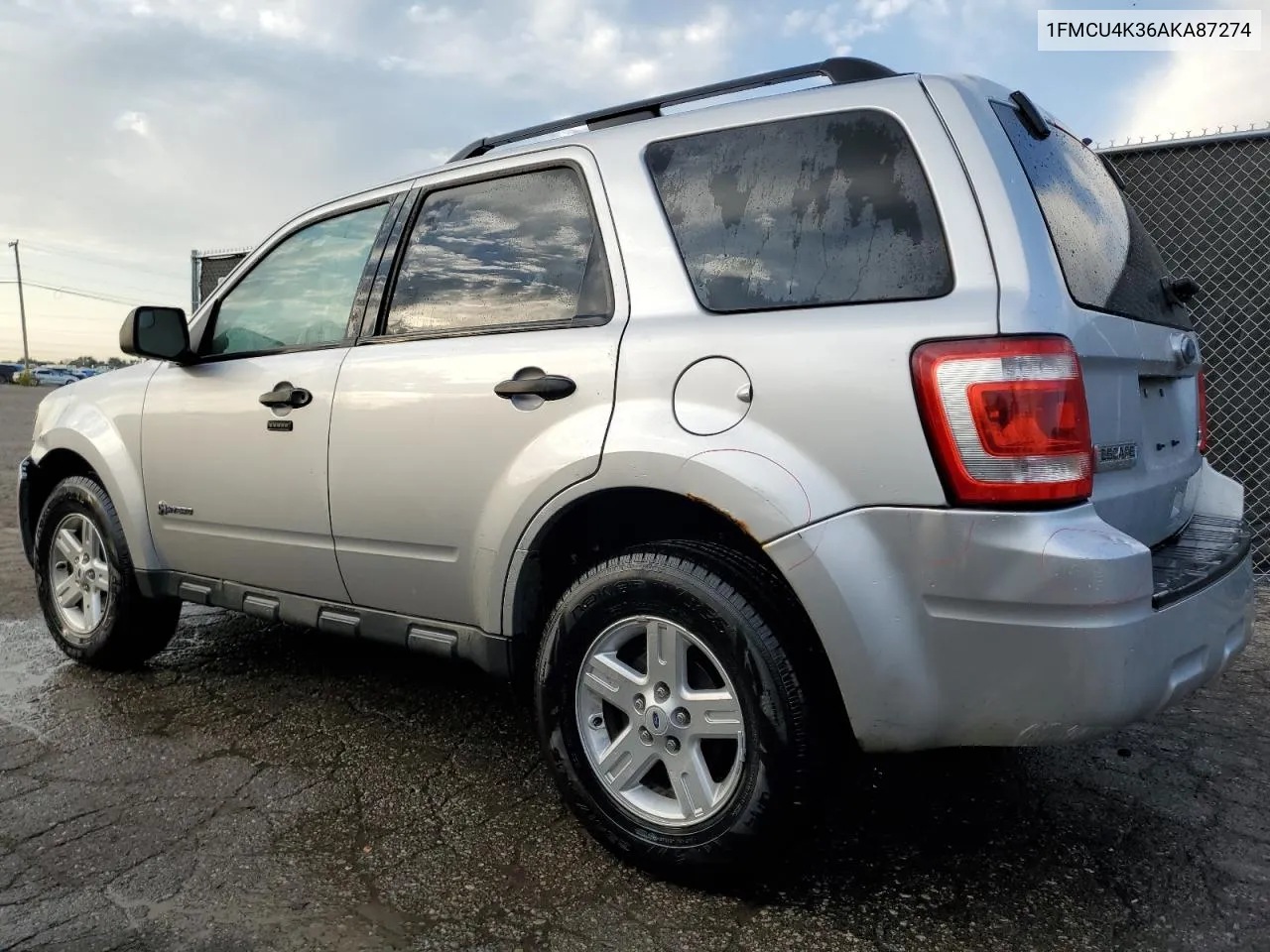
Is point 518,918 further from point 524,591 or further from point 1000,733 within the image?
point 1000,733

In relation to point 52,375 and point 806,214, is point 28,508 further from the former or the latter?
point 52,375

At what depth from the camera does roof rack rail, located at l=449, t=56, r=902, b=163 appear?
2378 mm

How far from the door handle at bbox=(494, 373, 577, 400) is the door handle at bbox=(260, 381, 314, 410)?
865 mm

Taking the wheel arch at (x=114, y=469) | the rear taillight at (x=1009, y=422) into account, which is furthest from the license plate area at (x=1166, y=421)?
the wheel arch at (x=114, y=469)

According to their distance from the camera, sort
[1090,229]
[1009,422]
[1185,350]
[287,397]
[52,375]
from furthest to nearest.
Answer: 1. [52,375]
2. [287,397]
3. [1185,350]
4. [1090,229]
5. [1009,422]

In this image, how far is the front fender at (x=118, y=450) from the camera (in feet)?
12.1

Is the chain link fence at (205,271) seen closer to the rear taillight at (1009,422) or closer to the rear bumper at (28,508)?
the rear bumper at (28,508)

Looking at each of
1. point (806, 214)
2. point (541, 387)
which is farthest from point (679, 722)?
point (806, 214)

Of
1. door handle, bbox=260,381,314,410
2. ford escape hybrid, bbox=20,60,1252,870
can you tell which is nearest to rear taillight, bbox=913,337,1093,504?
ford escape hybrid, bbox=20,60,1252,870

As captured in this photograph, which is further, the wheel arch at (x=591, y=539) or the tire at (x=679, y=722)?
the wheel arch at (x=591, y=539)

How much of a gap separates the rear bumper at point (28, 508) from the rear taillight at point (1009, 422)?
3960 millimetres

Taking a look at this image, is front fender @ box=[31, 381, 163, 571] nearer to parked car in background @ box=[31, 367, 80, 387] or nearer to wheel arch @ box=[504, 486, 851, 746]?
wheel arch @ box=[504, 486, 851, 746]

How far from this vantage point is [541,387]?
8.15 feet

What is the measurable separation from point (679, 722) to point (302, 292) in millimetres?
2115
